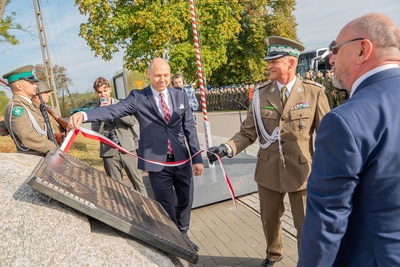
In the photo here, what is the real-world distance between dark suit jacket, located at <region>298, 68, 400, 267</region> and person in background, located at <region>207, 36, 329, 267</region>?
1.34 meters

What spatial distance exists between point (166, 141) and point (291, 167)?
47.1 inches

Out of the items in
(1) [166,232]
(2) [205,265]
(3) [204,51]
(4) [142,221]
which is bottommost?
(2) [205,265]

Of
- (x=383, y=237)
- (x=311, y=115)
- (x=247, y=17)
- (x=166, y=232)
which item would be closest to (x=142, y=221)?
(x=166, y=232)

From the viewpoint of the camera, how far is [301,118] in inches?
102

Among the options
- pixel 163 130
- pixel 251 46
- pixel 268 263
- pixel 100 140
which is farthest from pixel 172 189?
pixel 251 46

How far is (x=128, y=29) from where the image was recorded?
1616 centimetres

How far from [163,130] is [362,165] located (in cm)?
219

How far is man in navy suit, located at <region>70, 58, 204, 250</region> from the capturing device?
3.05 meters

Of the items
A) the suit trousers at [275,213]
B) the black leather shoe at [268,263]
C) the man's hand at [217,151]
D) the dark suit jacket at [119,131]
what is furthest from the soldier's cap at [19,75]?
the black leather shoe at [268,263]

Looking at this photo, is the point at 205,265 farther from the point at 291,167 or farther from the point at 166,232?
the point at 166,232

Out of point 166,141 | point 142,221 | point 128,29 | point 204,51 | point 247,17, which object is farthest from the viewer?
point 247,17

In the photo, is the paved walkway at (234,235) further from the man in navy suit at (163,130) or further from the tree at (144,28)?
the tree at (144,28)

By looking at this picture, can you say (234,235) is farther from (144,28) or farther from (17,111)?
(144,28)

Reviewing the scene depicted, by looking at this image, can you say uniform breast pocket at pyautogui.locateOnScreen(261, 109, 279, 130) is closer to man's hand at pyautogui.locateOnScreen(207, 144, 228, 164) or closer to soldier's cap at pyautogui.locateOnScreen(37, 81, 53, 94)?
man's hand at pyautogui.locateOnScreen(207, 144, 228, 164)
